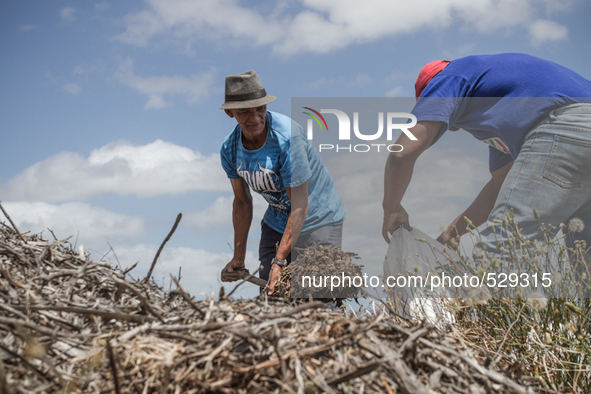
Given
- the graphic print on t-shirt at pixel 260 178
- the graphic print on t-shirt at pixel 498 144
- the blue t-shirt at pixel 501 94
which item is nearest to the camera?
the blue t-shirt at pixel 501 94

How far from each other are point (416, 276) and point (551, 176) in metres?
1.07

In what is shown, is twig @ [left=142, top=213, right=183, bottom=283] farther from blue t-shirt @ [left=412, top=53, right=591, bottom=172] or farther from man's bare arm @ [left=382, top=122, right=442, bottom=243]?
blue t-shirt @ [left=412, top=53, right=591, bottom=172]

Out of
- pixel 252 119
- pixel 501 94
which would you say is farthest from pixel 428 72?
pixel 252 119

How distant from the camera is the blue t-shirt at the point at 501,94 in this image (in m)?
2.95

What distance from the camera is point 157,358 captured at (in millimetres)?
1066

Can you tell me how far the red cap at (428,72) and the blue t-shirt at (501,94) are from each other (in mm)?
149

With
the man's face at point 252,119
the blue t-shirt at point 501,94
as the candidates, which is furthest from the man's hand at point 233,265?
the blue t-shirt at point 501,94

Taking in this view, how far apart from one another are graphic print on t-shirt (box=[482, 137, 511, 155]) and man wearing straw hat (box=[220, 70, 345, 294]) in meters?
1.33

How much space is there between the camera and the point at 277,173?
3.50 metres

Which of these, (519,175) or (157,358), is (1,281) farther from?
(519,175)

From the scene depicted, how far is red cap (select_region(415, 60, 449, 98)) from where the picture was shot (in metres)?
3.36

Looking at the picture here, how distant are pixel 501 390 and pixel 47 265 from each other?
1644 mm

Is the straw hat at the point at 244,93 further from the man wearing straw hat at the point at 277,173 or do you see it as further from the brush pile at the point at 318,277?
the brush pile at the point at 318,277

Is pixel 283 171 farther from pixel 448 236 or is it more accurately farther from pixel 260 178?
pixel 448 236
